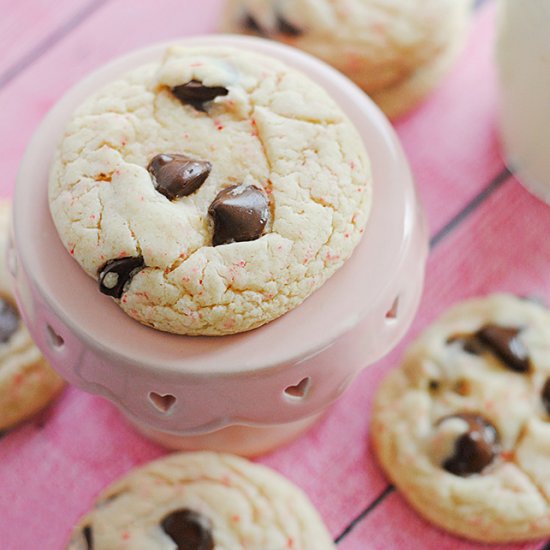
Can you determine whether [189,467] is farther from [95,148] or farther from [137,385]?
[95,148]

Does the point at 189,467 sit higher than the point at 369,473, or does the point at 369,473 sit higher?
the point at 189,467

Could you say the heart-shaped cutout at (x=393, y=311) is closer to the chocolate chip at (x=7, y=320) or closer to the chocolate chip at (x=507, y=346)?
the chocolate chip at (x=507, y=346)

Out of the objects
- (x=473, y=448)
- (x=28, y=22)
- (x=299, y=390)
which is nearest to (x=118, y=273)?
(x=299, y=390)

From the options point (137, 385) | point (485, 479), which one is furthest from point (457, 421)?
point (137, 385)

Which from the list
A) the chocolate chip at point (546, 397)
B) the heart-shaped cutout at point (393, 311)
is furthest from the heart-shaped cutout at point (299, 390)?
the chocolate chip at point (546, 397)

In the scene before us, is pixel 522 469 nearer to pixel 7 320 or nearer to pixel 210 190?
pixel 210 190
